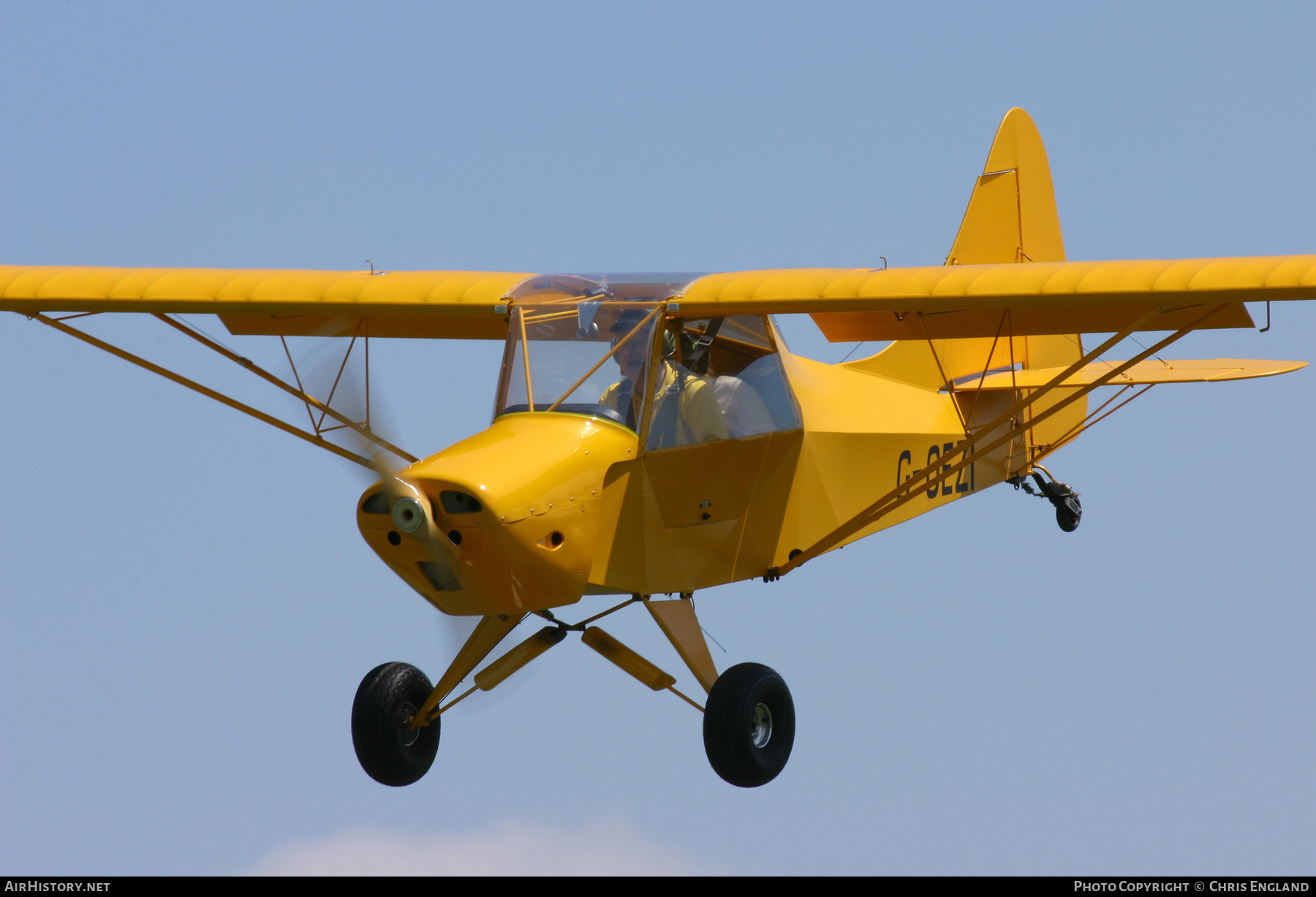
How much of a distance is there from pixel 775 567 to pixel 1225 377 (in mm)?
4716

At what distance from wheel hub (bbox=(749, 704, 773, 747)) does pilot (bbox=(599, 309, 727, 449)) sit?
185 centimetres

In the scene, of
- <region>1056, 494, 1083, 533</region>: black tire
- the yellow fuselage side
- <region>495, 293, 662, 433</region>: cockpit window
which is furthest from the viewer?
<region>1056, 494, 1083, 533</region>: black tire

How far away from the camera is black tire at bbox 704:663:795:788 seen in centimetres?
1189

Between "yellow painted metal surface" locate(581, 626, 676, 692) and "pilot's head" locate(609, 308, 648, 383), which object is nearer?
"pilot's head" locate(609, 308, 648, 383)

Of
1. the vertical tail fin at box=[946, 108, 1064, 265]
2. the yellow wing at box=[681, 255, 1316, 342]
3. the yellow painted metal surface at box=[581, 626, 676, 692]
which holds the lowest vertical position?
the yellow painted metal surface at box=[581, 626, 676, 692]

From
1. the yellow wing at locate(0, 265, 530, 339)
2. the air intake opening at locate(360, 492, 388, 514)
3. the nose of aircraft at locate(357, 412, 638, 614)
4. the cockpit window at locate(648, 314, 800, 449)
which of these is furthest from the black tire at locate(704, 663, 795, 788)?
the yellow wing at locate(0, 265, 530, 339)

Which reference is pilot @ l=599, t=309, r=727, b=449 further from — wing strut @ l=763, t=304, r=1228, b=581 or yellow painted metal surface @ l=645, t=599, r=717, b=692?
wing strut @ l=763, t=304, r=1228, b=581

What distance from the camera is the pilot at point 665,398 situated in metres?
11.6

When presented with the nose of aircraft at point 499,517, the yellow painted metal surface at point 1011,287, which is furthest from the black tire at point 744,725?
the yellow painted metal surface at point 1011,287

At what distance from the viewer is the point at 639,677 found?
12297 mm

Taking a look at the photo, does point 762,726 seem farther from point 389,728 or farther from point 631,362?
point 631,362

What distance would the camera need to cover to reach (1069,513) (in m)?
17.1

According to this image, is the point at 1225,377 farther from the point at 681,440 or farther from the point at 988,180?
the point at 681,440

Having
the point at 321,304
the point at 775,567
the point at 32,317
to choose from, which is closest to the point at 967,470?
the point at 775,567
